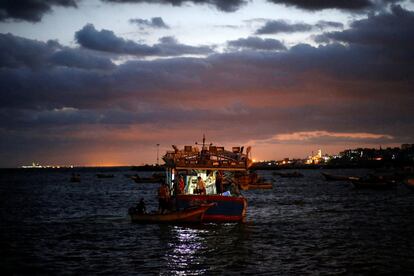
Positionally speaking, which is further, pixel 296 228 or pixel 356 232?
pixel 296 228


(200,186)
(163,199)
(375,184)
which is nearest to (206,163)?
(200,186)

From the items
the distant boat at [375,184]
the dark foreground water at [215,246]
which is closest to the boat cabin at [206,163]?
the dark foreground water at [215,246]

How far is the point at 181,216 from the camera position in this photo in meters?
33.2

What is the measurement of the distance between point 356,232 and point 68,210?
30049 millimetres

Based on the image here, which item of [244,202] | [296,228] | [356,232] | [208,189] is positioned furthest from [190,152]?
[356,232]

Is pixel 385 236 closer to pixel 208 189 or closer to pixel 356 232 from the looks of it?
pixel 356 232

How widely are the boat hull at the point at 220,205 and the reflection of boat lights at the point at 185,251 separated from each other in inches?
63.3

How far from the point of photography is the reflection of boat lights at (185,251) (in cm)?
2158

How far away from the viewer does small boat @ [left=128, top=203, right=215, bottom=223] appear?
32562 mm

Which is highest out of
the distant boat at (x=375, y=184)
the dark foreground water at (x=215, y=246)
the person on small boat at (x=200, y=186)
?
the person on small boat at (x=200, y=186)

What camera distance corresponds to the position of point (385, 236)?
30391 mm

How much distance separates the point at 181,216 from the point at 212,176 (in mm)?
3512

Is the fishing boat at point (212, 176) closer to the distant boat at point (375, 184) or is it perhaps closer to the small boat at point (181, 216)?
the small boat at point (181, 216)

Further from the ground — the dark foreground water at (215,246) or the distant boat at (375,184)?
the distant boat at (375,184)
